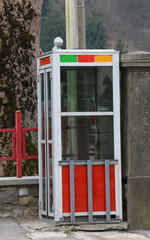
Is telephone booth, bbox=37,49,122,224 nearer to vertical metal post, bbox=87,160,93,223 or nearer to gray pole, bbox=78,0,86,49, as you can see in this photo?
vertical metal post, bbox=87,160,93,223

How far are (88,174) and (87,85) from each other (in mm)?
1061

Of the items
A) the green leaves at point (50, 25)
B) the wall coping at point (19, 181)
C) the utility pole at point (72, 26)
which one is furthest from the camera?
the green leaves at point (50, 25)

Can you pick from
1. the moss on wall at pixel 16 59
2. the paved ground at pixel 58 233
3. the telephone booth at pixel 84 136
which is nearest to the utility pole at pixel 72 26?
the moss on wall at pixel 16 59

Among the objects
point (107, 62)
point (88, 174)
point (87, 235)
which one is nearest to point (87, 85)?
point (107, 62)

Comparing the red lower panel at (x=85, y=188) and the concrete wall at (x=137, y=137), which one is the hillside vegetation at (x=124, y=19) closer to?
the concrete wall at (x=137, y=137)

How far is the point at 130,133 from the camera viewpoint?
852 cm

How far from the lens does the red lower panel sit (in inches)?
332

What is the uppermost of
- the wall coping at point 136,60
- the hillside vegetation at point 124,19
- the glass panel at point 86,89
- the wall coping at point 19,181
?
the hillside vegetation at point 124,19

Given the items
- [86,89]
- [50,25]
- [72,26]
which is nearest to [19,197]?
[86,89]

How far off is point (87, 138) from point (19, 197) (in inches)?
59.6

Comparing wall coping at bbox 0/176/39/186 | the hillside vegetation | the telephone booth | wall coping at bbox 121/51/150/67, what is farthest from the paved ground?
the hillside vegetation

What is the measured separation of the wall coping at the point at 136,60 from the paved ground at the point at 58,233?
1941 mm

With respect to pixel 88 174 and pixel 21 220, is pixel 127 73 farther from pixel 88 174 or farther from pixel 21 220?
pixel 21 220

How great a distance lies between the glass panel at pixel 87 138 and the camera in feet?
27.6
